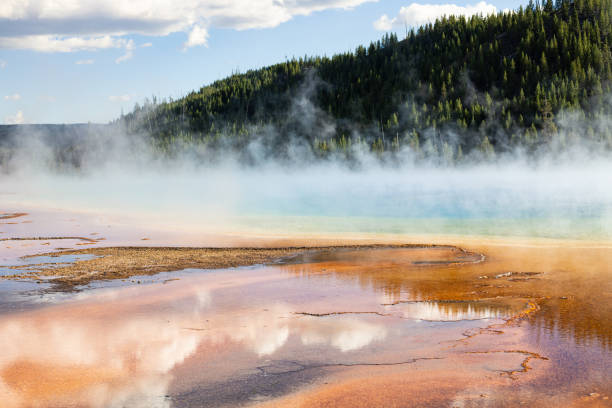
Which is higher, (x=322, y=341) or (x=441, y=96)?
(x=441, y=96)

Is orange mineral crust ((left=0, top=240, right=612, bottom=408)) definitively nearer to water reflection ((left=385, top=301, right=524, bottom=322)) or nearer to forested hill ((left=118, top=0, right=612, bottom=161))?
water reflection ((left=385, top=301, right=524, bottom=322))

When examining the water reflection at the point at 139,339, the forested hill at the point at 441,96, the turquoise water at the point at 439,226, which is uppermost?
the forested hill at the point at 441,96

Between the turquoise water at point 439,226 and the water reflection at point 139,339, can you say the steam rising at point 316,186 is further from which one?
the water reflection at point 139,339

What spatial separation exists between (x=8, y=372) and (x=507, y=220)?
21.5m

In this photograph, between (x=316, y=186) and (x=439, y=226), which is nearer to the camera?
(x=439, y=226)

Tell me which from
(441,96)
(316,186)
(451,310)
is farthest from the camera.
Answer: (441,96)

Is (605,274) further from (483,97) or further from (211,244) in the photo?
(483,97)

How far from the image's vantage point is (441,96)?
106m

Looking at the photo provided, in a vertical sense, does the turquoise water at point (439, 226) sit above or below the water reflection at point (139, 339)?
above

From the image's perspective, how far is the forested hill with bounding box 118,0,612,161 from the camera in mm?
88062

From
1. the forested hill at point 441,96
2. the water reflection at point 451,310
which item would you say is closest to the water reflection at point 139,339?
the water reflection at point 451,310

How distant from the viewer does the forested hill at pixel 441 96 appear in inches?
3467

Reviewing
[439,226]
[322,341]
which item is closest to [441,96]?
[439,226]

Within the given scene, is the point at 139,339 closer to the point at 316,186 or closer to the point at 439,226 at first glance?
the point at 439,226
